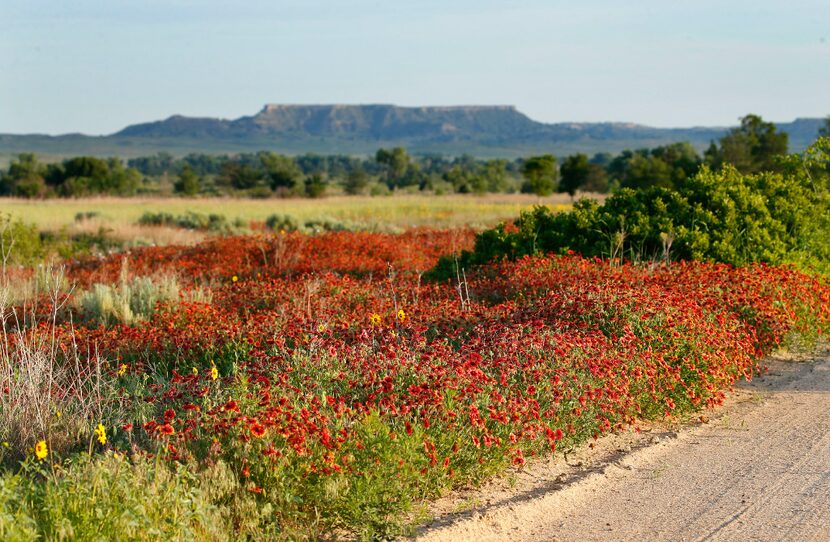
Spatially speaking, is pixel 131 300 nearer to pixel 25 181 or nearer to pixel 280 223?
pixel 280 223

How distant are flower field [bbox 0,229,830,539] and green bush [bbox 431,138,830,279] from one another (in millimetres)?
891

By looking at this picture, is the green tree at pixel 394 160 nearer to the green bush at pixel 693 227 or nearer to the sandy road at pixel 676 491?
the green bush at pixel 693 227

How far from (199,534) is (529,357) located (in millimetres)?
3332

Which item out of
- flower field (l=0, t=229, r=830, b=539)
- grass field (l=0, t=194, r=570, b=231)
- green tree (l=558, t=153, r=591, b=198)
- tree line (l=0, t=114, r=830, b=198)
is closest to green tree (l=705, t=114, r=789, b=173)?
tree line (l=0, t=114, r=830, b=198)

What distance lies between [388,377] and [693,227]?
26.3 feet

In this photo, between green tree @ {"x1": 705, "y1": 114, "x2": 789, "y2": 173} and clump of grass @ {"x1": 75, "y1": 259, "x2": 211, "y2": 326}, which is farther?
green tree @ {"x1": 705, "y1": 114, "x2": 789, "y2": 173}

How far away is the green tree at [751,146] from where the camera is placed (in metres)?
40.9

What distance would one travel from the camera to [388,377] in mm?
5539

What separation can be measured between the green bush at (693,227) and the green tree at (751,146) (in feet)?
93.8

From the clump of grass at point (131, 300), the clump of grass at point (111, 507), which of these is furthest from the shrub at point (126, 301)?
the clump of grass at point (111, 507)

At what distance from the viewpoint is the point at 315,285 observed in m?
10.8

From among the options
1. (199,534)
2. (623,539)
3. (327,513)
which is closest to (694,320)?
(623,539)

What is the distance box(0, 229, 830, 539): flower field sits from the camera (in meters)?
4.87

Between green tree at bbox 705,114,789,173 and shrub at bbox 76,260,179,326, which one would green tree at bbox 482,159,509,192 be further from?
shrub at bbox 76,260,179,326
